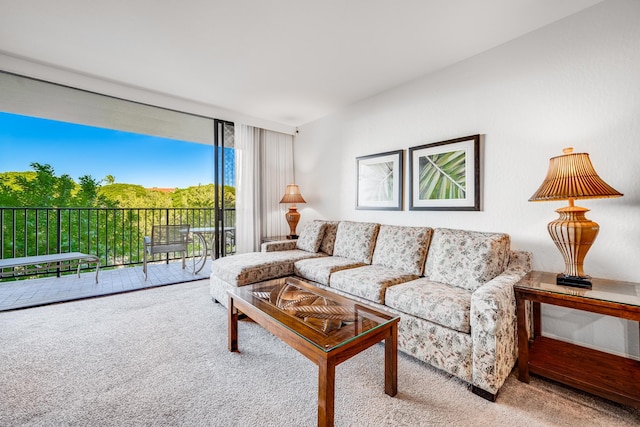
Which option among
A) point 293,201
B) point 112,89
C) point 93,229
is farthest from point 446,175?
point 93,229

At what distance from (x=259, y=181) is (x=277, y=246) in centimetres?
132

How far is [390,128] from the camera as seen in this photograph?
126 inches

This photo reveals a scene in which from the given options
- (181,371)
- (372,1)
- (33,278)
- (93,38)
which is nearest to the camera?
(181,371)

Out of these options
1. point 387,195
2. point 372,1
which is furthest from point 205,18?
point 387,195

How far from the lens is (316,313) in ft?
5.36

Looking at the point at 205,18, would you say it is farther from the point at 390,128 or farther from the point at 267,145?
the point at 267,145

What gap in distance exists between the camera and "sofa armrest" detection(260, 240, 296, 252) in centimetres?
343

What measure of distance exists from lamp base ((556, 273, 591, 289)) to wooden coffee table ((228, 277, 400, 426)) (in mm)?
1110

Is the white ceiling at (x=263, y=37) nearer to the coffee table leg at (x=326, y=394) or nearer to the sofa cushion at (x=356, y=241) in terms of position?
the sofa cushion at (x=356, y=241)

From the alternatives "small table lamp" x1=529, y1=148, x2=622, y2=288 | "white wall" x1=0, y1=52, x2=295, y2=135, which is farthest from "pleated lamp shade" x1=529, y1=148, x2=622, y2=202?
→ "white wall" x1=0, y1=52, x2=295, y2=135

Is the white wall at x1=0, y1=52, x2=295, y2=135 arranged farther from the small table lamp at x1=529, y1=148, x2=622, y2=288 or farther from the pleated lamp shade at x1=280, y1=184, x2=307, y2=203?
the small table lamp at x1=529, y1=148, x2=622, y2=288

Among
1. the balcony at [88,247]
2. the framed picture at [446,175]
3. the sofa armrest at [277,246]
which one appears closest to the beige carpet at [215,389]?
the balcony at [88,247]

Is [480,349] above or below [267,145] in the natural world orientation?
below

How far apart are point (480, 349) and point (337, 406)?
84 centimetres
